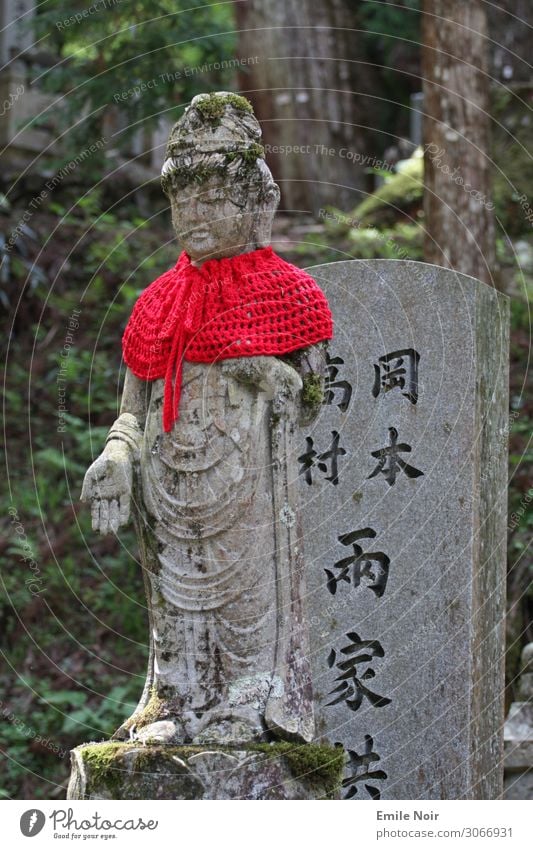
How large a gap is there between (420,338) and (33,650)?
155 inches

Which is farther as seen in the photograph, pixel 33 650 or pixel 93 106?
pixel 93 106

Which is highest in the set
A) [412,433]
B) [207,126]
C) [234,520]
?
[207,126]

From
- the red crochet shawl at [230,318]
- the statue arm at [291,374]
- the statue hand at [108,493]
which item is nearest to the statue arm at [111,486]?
the statue hand at [108,493]

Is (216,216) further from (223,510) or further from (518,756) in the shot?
(518,756)

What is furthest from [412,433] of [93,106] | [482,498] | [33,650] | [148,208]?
[148,208]

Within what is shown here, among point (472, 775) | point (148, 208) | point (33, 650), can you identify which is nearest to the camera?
point (472, 775)

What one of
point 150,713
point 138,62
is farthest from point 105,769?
point 138,62

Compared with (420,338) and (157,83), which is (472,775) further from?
(157,83)

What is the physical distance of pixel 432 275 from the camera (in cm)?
681

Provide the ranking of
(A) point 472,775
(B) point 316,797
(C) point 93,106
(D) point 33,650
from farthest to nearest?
(C) point 93,106 < (D) point 33,650 < (A) point 472,775 < (B) point 316,797

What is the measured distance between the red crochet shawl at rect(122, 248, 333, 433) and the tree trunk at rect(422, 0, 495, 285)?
5011mm

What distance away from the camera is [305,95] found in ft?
47.9
